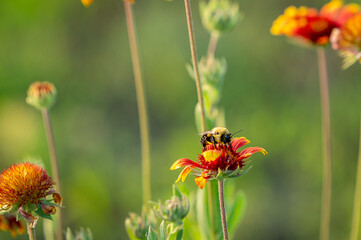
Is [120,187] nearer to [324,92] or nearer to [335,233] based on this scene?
[335,233]

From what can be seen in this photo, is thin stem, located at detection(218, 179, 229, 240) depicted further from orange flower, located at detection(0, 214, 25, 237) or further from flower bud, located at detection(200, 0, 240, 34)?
flower bud, located at detection(200, 0, 240, 34)

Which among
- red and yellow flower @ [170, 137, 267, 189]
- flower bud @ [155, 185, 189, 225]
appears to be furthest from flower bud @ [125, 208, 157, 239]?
red and yellow flower @ [170, 137, 267, 189]

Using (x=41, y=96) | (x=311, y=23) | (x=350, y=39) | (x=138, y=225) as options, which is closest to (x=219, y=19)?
(x=311, y=23)

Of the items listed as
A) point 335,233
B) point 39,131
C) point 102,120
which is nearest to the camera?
point 335,233

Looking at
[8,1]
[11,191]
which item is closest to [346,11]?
[11,191]

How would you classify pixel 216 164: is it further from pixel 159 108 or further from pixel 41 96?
pixel 159 108
